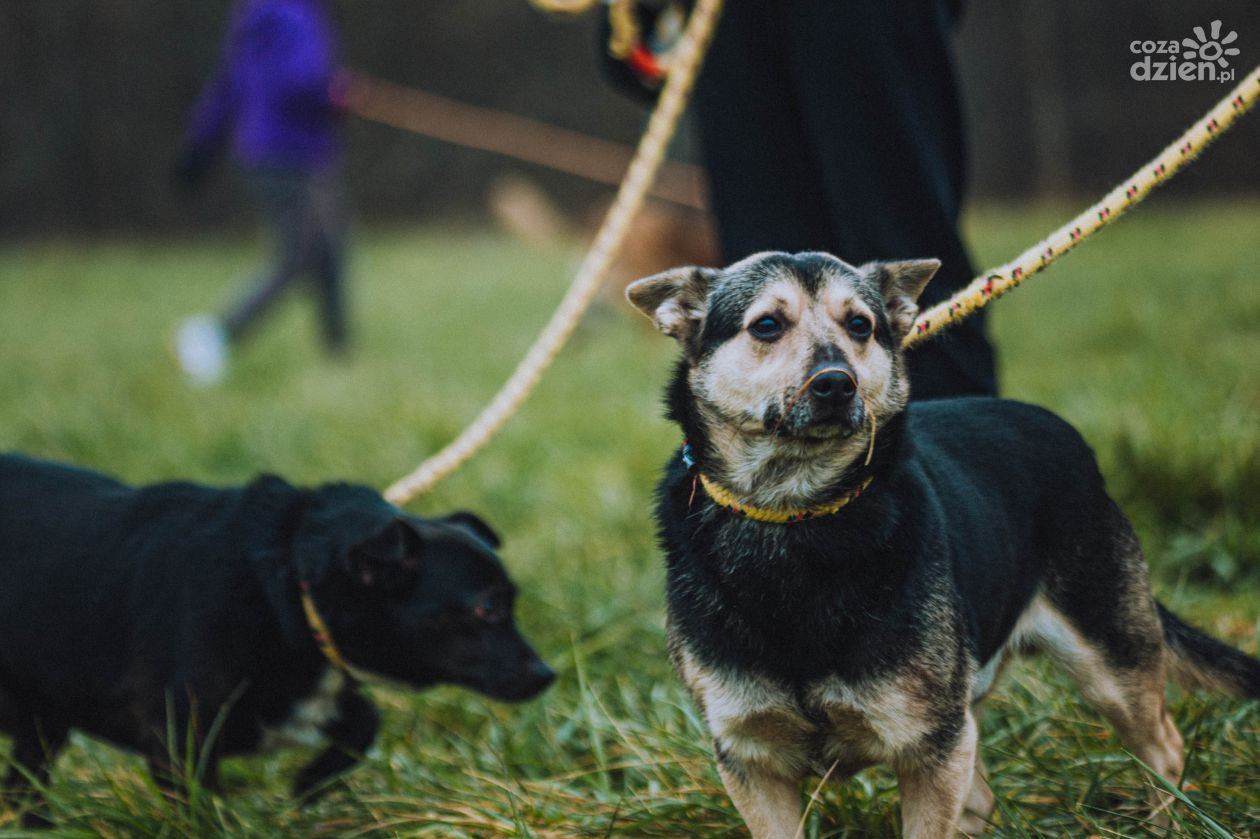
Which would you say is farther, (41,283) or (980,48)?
(980,48)

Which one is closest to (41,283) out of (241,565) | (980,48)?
(980,48)

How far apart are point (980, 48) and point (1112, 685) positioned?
14784 millimetres

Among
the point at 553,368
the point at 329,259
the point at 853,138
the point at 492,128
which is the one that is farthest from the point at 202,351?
the point at 492,128

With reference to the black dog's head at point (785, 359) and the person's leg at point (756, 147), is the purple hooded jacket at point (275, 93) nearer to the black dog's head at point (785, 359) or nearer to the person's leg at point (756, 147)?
the person's leg at point (756, 147)

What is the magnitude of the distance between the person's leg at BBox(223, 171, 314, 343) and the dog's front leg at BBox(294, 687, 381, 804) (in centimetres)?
546

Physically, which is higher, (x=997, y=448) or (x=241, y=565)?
(x=997, y=448)

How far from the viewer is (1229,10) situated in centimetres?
1233

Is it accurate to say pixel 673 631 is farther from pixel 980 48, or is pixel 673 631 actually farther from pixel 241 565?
pixel 980 48

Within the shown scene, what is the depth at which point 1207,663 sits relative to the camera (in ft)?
7.91

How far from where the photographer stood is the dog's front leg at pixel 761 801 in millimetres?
1970

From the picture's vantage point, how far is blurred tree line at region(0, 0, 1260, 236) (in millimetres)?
13953

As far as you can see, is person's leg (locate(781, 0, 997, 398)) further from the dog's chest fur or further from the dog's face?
the dog's chest fur

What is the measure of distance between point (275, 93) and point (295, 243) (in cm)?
102

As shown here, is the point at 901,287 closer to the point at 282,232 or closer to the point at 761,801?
the point at 761,801
